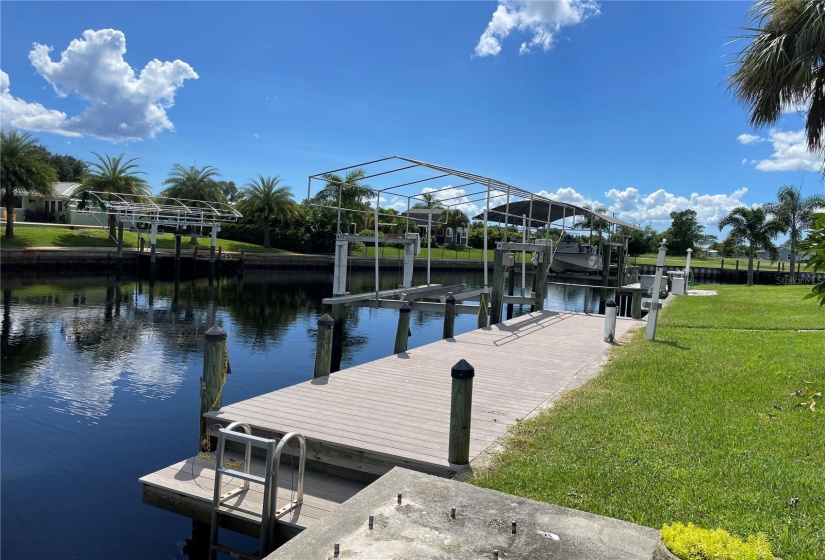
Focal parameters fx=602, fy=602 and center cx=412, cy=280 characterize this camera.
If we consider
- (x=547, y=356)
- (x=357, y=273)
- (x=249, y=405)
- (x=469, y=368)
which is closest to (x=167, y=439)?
(x=249, y=405)

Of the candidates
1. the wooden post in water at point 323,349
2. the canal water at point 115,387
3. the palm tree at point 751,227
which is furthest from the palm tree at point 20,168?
the palm tree at point 751,227

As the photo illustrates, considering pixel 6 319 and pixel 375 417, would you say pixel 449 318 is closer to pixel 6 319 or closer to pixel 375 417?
pixel 375 417

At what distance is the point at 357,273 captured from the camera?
1998 inches

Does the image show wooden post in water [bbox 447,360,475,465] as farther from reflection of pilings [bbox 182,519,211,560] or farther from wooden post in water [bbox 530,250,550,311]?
wooden post in water [bbox 530,250,550,311]

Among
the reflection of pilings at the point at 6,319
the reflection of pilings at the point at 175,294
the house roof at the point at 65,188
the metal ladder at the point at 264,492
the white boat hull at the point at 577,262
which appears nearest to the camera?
the metal ladder at the point at 264,492

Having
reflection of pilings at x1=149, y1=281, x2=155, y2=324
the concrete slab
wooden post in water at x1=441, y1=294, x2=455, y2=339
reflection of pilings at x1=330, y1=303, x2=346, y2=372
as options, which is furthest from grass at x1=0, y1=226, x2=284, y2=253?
the concrete slab

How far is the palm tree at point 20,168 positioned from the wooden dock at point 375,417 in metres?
41.5

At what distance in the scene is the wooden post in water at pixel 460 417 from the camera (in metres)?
5.77

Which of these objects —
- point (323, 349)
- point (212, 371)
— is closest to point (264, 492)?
point (212, 371)

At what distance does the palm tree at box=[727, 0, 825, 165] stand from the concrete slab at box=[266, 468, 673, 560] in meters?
10.9

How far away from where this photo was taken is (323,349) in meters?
9.23

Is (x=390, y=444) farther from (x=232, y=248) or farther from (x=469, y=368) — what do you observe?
(x=232, y=248)

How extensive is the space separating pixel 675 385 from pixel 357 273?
42906mm

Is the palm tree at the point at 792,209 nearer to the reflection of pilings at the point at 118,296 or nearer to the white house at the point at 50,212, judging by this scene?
the reflection of pilings at the point at 118,296
